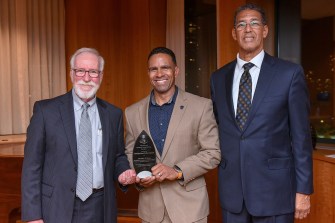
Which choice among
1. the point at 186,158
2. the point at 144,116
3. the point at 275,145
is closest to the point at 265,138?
the point at 275,145

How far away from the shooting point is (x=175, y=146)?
2324mm

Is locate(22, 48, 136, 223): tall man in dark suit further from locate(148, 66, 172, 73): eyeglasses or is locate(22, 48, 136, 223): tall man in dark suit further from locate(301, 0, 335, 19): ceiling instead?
locate(301, 0, 335, 19): ceiling

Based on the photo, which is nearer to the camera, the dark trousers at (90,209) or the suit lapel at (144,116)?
the dark trousers at (90,209)

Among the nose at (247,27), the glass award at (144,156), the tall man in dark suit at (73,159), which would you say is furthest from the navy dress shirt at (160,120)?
the nose at (247,27)

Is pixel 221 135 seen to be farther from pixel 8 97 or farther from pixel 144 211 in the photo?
pixel 8 97

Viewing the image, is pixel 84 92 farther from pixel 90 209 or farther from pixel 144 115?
pixel 90 209

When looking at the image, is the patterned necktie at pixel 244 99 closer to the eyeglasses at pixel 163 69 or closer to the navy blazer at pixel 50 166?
the eyeglasses at pixel 163 69

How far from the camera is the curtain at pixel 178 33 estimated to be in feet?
20.5

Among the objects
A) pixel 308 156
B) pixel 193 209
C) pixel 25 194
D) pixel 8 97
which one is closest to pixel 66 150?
pixel 25 194

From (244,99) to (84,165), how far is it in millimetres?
950

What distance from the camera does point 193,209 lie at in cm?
233

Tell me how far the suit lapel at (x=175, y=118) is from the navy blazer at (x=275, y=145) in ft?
0.98

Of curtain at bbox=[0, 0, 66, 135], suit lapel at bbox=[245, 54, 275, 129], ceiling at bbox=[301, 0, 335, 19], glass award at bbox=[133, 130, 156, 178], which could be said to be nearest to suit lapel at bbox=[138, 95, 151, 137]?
glass award at bbox=[133, 130, 156, 178]

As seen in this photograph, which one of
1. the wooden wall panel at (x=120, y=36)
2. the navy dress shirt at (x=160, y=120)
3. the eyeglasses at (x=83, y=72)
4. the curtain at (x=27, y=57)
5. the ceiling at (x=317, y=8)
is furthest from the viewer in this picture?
the wooden wall panel at (x=120, y=36)
